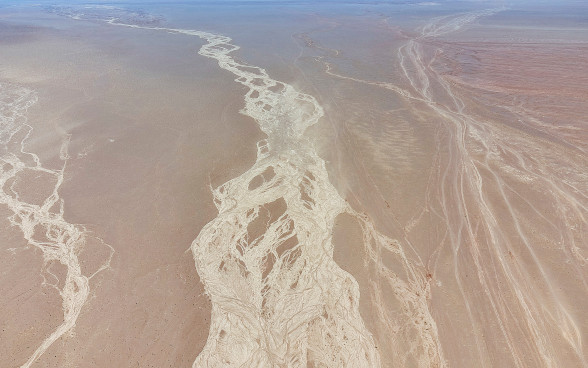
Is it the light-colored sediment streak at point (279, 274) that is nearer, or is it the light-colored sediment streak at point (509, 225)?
the light-colored sediment streak at point (279, 274)

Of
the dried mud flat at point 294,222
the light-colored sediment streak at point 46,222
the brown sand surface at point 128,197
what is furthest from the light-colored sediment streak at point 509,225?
→ the light-colored sediment streak at point 46,222

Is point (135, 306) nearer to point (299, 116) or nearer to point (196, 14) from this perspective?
point (299, 116)

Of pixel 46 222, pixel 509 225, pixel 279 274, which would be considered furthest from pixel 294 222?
pixel 46 222

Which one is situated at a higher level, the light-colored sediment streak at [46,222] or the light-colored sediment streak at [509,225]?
the light-colored sediment streak at [509,225]

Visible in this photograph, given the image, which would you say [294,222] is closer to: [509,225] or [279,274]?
[279,274]

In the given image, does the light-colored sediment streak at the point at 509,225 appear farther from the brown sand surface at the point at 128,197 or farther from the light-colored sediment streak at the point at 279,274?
the brown sand surface at the point at 128,197

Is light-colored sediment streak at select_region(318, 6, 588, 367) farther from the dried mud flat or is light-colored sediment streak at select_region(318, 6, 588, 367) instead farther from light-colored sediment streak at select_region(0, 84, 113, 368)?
light-colored sediment streak at select_region(0, 84, 113, 368)

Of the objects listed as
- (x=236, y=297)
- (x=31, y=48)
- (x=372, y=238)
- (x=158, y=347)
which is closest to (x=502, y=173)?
(x=372, y=238)
